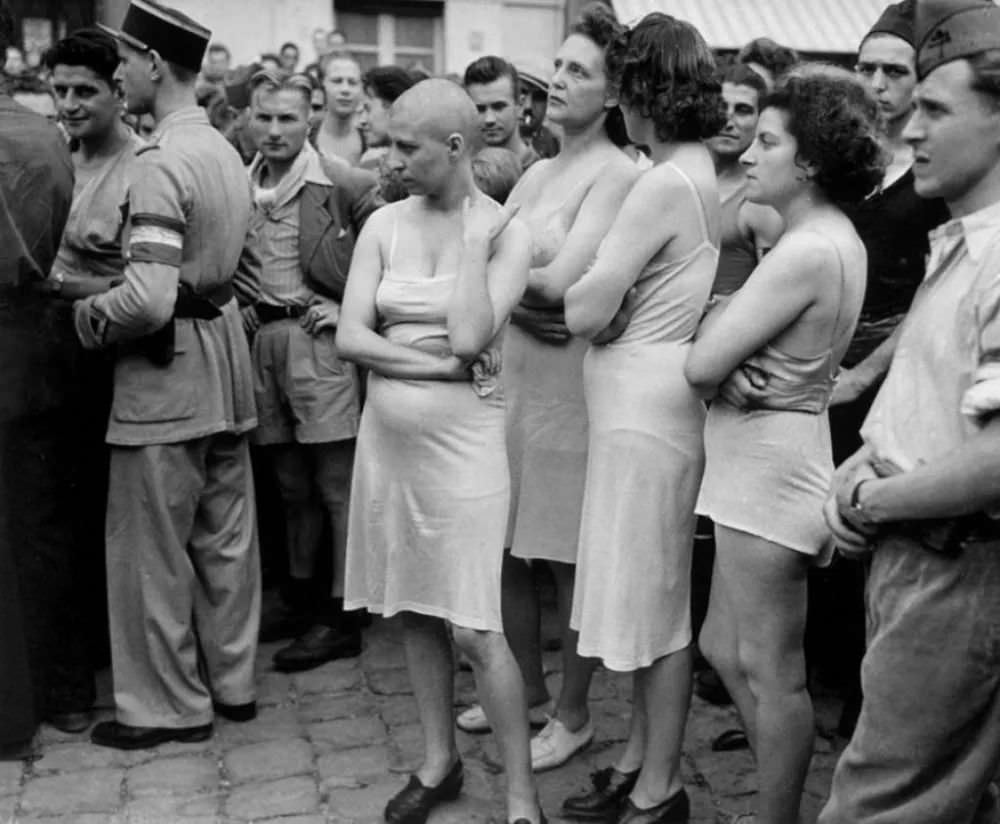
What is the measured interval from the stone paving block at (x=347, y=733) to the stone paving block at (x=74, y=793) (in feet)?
2.10

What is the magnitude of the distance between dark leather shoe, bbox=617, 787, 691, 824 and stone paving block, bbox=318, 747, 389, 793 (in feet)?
2.76

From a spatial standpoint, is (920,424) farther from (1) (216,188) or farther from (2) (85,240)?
(2) (85,240)

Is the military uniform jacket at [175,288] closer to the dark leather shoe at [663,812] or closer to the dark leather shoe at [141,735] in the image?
the dark leather shoe at [141,735]

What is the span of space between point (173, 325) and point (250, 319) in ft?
2.87

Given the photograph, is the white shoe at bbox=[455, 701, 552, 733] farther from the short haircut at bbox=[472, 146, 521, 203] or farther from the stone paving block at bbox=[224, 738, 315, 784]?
the short haircut at bbox=[472, 146, 521, 203]

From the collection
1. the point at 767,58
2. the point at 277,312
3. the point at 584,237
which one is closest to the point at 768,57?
the point at 767,58

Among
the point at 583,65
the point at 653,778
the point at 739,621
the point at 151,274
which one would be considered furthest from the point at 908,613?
the point at 151,274

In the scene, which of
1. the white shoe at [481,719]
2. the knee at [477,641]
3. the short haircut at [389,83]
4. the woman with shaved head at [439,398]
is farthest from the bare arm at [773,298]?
the short haircut at [389,83]

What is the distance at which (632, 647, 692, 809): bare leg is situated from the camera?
3895mm

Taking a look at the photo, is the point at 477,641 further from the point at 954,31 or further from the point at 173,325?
the point at 954,31

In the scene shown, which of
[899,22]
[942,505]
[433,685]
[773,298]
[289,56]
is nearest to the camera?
[942,505]

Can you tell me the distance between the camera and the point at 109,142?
4918mm

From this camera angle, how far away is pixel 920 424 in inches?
101

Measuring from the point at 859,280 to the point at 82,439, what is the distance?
2.81 m
